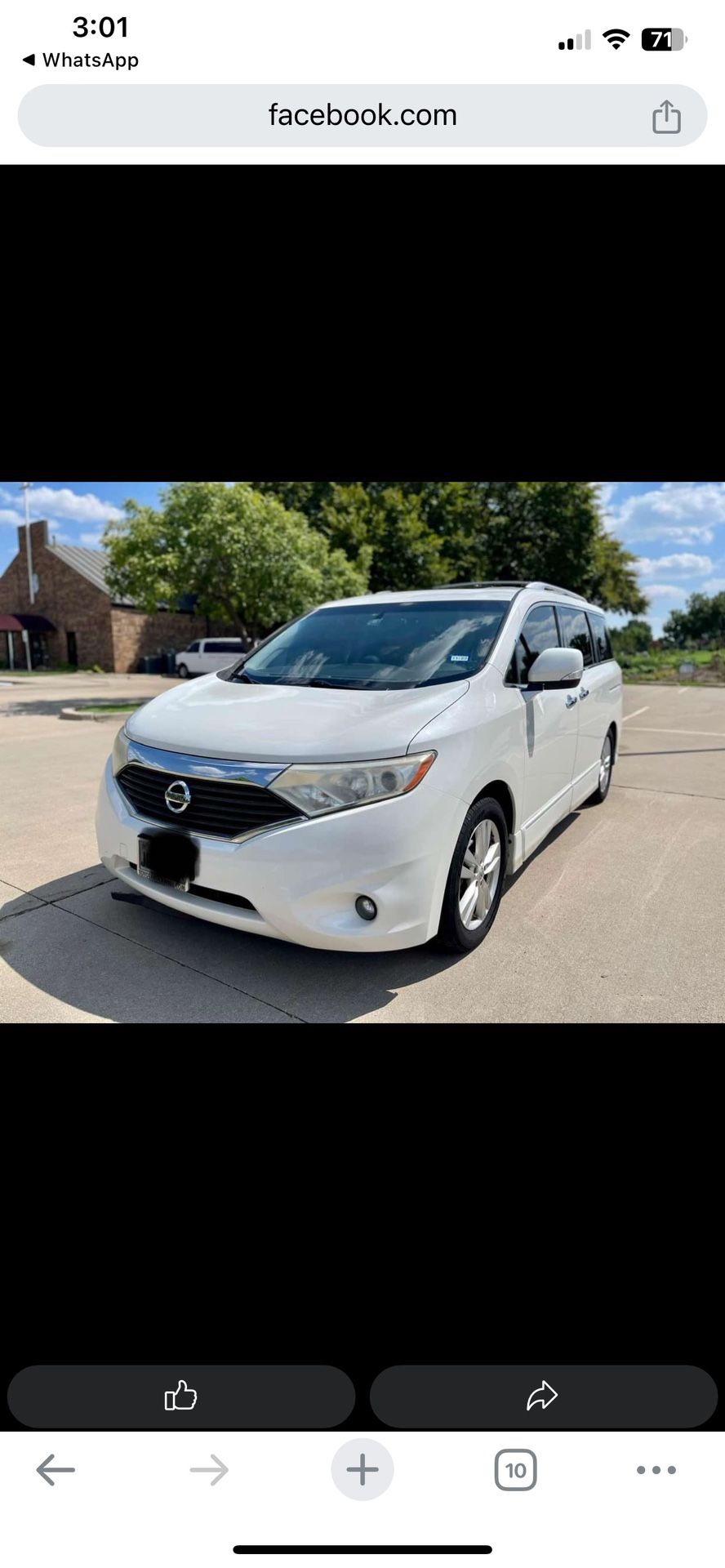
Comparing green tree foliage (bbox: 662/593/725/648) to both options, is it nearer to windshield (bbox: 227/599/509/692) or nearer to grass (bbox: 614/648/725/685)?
grass (bbox: 614/648/725/685)

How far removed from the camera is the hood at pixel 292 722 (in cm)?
270

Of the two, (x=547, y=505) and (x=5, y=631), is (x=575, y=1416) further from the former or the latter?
(x=5, y=631)

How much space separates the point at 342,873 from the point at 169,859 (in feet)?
2.52

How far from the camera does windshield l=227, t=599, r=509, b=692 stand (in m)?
3.47

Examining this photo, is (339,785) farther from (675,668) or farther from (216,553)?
(675,668)

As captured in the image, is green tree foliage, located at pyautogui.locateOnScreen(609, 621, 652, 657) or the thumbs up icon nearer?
the thumbs up icon

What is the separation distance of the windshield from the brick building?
25.1m
